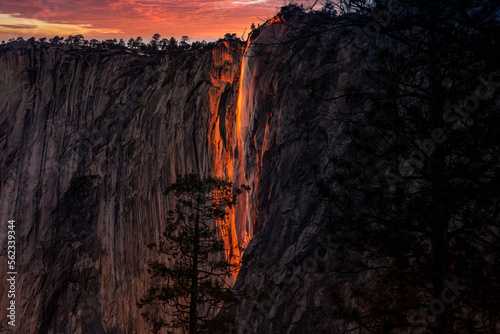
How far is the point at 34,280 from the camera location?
30719 millimetres

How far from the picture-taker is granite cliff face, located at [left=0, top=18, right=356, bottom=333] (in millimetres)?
17484

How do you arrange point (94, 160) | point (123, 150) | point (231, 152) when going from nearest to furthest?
1. point (231, 152)
2. point (123, 150)
3. point (94, 160)

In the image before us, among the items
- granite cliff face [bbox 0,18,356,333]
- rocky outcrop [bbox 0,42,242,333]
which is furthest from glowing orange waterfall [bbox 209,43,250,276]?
rocky outcrop [bbox 0,42,242,333]

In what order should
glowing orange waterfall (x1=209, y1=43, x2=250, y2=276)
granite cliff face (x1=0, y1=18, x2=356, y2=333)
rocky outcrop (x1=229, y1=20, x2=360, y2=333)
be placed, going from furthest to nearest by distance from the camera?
glowing orange waterfall (x1=209, y1=43, x2=250, y2=276), granite cliff face (x1=0, y1=18, x2=356, y2=333), rocky outcrop (x1=229, y1=20, x2=360, y2=333)

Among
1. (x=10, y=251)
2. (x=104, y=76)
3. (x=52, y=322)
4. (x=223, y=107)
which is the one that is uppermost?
(x=104, y=76)

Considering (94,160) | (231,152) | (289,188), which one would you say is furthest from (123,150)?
(289,188)

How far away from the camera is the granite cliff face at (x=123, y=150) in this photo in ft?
57.4

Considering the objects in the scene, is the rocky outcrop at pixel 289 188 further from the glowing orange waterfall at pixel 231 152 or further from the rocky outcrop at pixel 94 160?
the rocky outcrop at pixel 94 160

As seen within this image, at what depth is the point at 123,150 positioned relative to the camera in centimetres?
3059

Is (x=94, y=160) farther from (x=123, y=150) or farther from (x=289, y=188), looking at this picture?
(x=289, y=188)

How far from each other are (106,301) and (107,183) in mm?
7889

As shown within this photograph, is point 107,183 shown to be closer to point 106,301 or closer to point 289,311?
point 106,301

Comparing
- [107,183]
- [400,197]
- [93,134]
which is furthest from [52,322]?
[400,197]

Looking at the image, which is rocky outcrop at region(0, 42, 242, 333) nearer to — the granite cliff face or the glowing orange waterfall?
the granite cliff face
